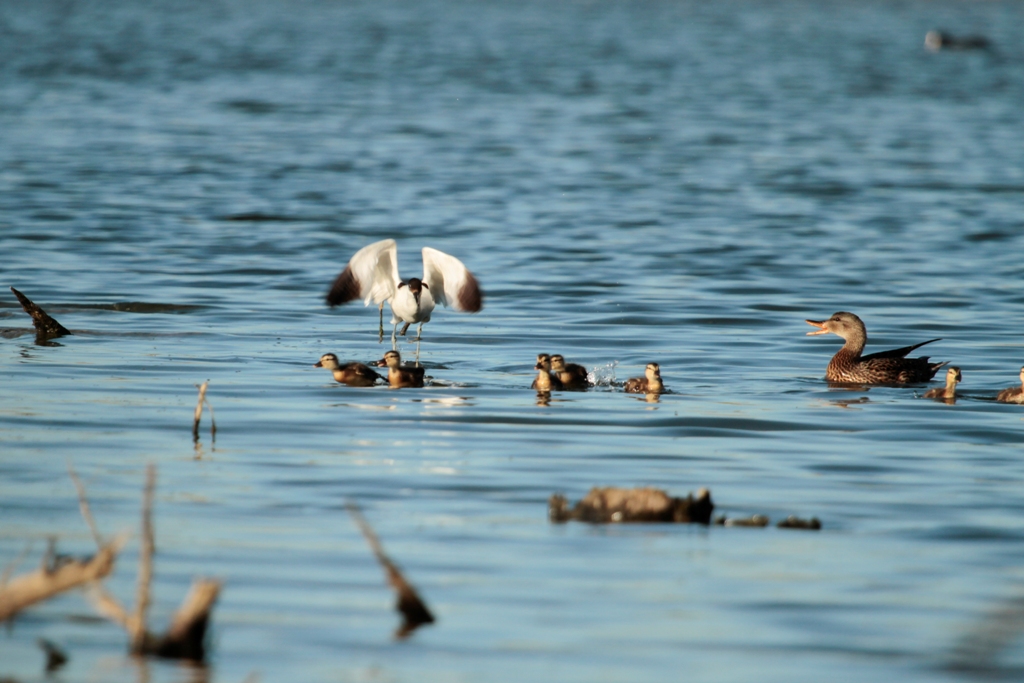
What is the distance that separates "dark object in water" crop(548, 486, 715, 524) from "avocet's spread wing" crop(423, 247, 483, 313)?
5965mm

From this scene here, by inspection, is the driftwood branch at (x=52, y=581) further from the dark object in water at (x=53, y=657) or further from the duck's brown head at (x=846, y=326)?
the duck's brown head at (x=846, y=326)

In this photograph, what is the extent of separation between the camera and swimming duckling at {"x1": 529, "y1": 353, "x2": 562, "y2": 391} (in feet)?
37.5

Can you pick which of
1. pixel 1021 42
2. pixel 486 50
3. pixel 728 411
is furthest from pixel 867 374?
pixel 1021 42

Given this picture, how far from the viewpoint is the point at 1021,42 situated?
81.6 m

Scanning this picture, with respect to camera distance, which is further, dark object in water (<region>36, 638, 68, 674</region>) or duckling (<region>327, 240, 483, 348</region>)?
duckling (<region>327, 240, 483, 348</region>)

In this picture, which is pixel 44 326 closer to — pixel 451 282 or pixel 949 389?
pixel 451 282

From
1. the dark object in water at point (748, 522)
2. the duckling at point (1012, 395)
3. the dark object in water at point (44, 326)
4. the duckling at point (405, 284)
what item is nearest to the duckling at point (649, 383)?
the duckling at point (405, 284)

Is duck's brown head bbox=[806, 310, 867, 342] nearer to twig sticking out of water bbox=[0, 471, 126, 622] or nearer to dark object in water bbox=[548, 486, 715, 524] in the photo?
dark object in water bbox=[548, 486, 715, 524]

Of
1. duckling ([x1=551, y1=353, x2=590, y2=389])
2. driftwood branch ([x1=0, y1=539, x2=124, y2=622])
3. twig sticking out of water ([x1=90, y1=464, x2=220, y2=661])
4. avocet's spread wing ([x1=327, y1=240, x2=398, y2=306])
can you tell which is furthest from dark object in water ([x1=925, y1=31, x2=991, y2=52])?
driftwood branch ([x1=0, y1=539, x2=124, y2=622])

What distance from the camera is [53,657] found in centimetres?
550

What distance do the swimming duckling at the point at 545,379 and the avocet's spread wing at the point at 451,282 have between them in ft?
6.17

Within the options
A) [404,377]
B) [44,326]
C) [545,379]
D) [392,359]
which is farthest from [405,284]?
[44,326]

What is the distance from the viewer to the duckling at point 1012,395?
37.3ft

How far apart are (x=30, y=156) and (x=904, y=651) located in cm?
2787
